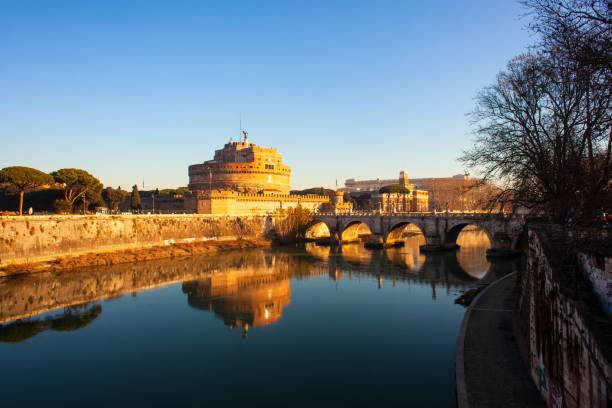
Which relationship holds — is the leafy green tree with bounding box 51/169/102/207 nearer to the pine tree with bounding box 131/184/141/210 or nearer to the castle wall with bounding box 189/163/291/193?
the pine tree with bounding box 131/184/141/210

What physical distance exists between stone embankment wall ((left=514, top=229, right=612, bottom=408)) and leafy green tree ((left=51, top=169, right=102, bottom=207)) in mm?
34490

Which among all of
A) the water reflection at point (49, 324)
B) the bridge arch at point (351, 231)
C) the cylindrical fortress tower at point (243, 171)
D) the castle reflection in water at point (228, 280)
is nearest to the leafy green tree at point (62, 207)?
the castle reflection in water at point (228, 280)

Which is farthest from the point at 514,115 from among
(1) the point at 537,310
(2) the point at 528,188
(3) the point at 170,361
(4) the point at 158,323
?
(4) the point at 158,323

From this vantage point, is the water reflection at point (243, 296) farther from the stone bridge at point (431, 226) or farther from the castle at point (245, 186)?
the castle at point (245, 186)

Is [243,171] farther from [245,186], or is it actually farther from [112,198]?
[112,198]

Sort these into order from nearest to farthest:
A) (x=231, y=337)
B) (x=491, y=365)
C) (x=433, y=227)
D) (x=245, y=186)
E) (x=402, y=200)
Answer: (x=491, y=365) < (x=231, y=337) < (x=433, y=227) < (x=245, y=186) < (x=402, y=200)

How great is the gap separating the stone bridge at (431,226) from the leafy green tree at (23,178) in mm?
24524

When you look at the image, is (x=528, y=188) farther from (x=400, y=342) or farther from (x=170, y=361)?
(x=170, y=361)

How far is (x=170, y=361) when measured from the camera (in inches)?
428

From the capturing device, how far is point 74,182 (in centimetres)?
3428

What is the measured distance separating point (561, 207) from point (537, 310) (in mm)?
3847

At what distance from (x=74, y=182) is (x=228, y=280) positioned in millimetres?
20646

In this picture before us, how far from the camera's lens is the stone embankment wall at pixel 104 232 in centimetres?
2255

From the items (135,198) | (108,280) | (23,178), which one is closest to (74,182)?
(23,178)
